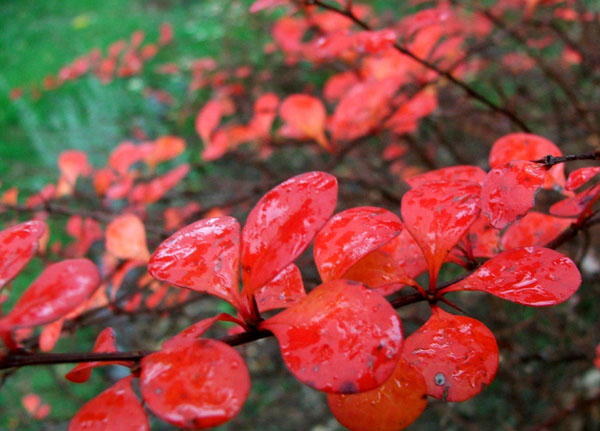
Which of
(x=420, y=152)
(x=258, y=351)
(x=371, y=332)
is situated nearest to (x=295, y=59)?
(x=420, y=152)

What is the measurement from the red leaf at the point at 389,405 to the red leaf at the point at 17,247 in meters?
0.22

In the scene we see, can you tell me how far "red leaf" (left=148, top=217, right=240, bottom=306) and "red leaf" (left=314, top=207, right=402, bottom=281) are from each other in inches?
2.5

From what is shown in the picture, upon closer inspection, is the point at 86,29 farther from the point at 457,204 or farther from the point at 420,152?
the point at 457,204

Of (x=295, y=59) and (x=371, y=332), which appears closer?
(x=371, y=332)

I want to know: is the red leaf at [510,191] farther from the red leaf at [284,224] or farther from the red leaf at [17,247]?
the red leaf at [17,247]

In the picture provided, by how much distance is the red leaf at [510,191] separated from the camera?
33 centimetres

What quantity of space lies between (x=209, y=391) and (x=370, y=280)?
0.50ft

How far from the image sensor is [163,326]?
1.78 m

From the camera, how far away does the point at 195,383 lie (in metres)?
0.27

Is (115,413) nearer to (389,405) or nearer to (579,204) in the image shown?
(389,405)

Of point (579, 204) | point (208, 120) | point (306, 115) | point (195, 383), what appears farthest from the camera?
point (208, 120)

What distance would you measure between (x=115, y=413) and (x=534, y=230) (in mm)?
374

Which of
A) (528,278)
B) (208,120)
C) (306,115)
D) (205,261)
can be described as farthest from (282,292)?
(208,120)

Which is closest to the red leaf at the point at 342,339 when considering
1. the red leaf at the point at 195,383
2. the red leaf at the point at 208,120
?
the red leaf at the point at 195,383
